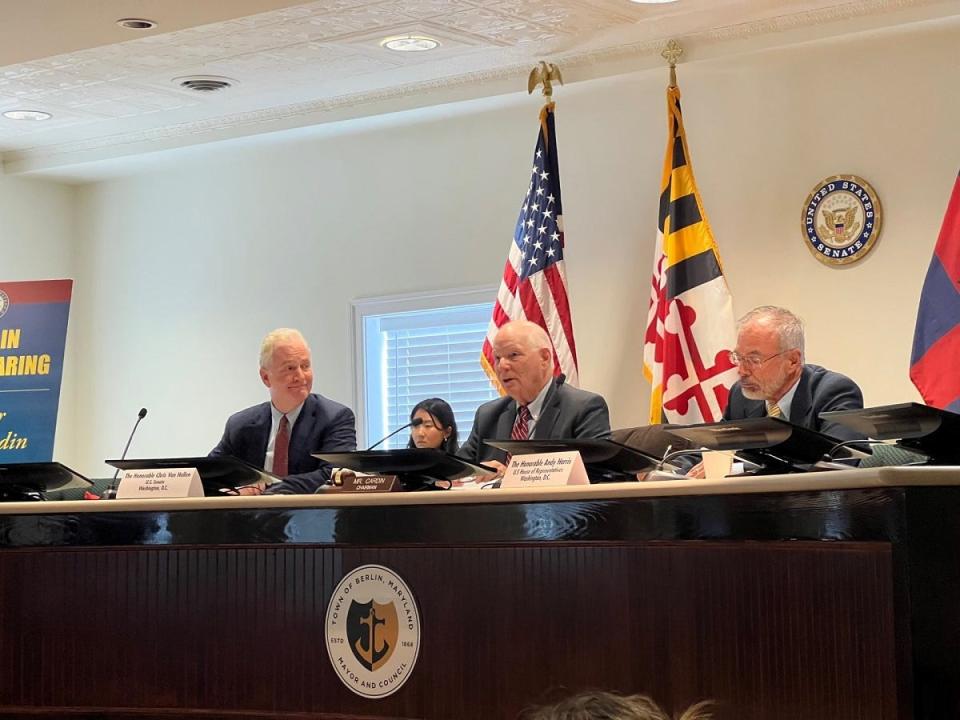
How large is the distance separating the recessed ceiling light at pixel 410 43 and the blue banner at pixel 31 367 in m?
1.87

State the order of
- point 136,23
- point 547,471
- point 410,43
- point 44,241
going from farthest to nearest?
1. point 44,241
2. point 410,43
3. point 136,23
4. point 547,471

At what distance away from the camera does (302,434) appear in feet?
14.2

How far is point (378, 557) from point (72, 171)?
211 inches

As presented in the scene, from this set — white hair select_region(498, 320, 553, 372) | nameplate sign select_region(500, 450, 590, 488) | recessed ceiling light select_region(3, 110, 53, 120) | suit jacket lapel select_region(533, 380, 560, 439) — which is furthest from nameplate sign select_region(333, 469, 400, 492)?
recessed ceiling light select_region(3, 110, 53, 120)

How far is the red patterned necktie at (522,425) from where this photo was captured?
412cm

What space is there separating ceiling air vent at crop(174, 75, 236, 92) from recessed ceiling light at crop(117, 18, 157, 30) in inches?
56.0

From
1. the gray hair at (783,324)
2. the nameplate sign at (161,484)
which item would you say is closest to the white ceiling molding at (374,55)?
the gray hair at (783,324)

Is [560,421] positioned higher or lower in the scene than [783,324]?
lower

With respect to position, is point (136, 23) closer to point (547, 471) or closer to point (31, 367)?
point (31, 367)

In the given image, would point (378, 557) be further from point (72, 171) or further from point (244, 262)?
point (72, 171)

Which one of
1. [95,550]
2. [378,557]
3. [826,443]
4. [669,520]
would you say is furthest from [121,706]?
[826,443]

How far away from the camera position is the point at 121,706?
289cm

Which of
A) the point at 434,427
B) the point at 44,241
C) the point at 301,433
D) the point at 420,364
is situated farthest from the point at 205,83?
the point at 301,433

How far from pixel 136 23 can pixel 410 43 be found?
1353mm
